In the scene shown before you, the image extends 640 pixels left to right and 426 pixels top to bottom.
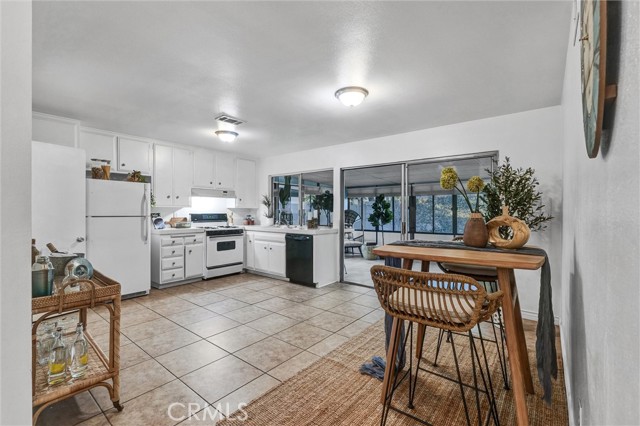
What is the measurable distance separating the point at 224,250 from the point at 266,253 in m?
0.76

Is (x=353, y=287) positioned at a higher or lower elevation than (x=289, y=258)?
lower

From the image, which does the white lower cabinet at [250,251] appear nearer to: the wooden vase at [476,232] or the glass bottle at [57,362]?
Answer: the glass bottle at [57,362]

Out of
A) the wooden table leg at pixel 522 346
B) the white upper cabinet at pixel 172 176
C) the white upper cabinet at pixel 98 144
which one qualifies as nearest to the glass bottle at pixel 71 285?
the wooden table leg at pixel 522 346

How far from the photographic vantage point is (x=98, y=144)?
14.1 feet

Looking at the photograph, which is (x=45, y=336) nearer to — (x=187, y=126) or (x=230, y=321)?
(x=230, y=321)

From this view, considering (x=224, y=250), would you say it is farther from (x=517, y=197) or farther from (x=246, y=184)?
(x=517, y=197)

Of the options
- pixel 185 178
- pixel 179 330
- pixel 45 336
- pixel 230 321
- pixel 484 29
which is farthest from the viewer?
pixel 185 178

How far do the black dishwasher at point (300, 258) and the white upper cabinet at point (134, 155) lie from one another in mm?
2576

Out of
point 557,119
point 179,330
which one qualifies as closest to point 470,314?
point 179,330

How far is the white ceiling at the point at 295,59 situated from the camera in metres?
1.83

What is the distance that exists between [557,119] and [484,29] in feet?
6.41

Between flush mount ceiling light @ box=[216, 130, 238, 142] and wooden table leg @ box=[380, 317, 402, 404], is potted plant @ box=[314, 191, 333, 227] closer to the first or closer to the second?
flush mount ceiling light @ box=[216, 130, 238, 142]

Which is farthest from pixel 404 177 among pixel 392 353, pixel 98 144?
pixel 98 144

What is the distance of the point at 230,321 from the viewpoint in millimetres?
3285
